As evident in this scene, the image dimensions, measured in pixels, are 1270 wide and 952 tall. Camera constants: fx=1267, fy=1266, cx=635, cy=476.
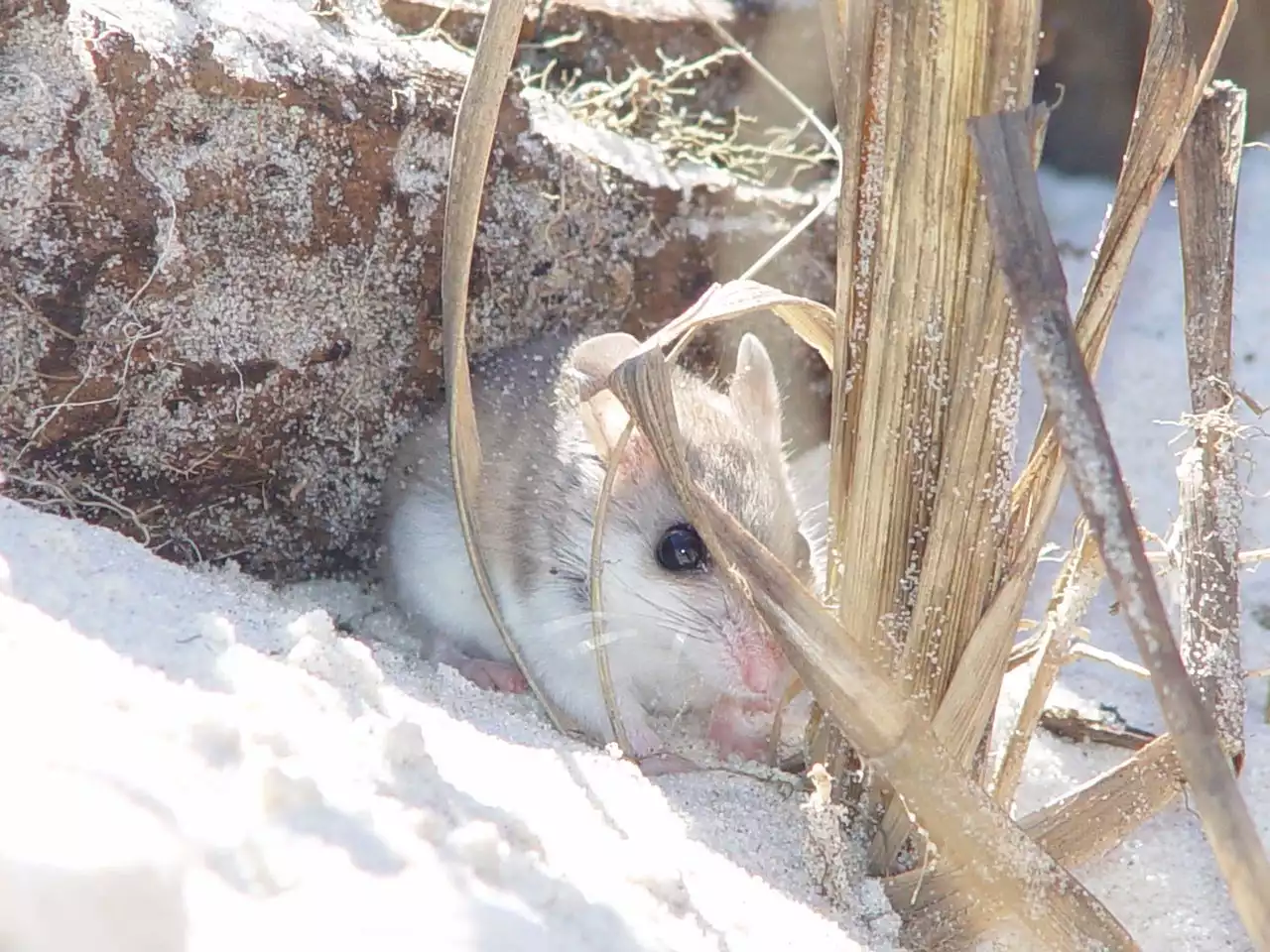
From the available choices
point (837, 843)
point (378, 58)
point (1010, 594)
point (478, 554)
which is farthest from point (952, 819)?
point (378, 58)

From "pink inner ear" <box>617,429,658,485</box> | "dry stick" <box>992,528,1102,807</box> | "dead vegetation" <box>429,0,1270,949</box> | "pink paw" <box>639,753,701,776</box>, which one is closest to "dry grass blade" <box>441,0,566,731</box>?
"dead vegetation" <box>429,0,1270,949</box>

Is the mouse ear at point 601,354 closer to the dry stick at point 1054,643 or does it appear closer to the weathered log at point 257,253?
the weathered log at point 257,253

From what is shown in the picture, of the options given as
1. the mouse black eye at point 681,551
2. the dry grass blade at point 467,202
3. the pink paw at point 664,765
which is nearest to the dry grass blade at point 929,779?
the pink paw at point 664,765

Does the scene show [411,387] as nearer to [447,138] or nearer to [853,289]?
[447,138]

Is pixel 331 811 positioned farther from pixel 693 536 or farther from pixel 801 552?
pixel 801 552

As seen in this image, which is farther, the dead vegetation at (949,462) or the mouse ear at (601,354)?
the mouse ear at (601,354)
